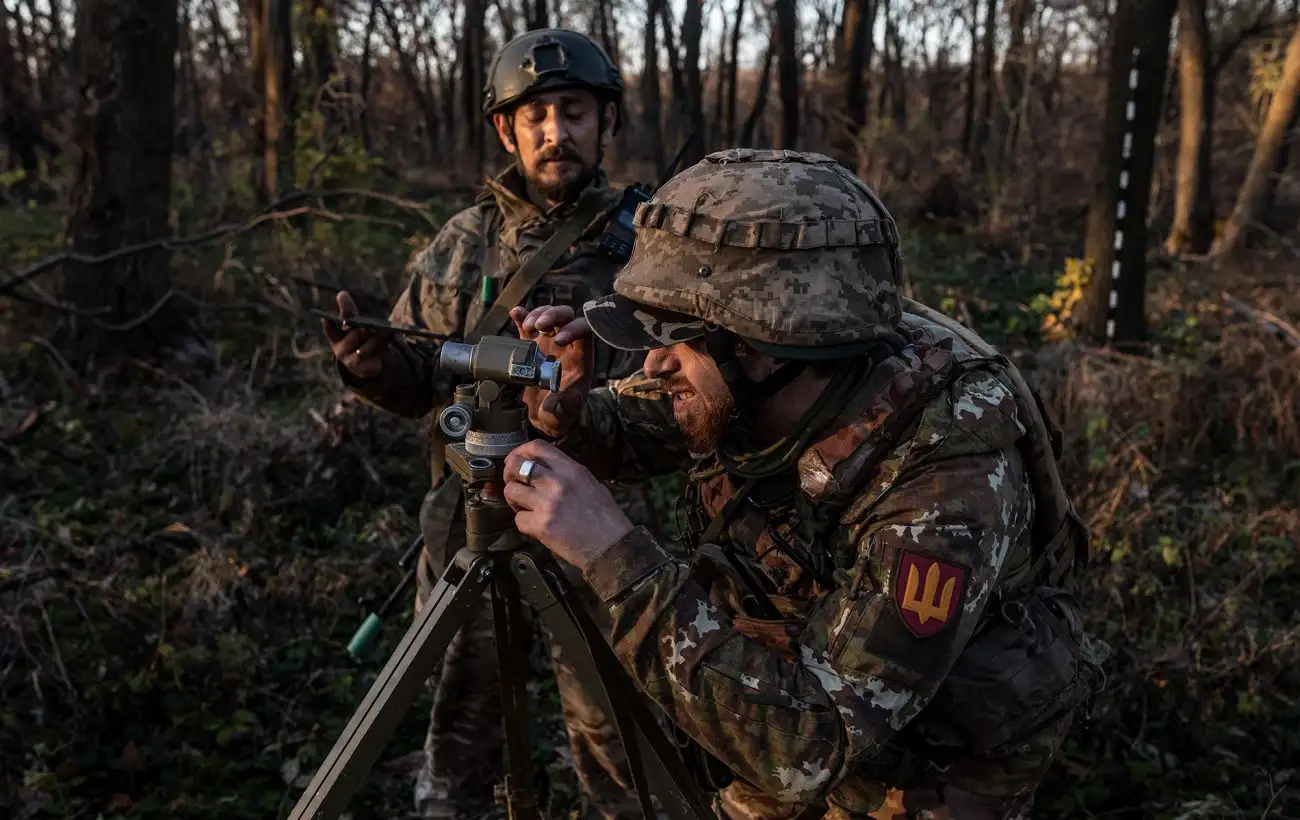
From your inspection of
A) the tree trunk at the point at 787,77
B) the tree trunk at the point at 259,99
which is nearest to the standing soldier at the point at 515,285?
the tree trunk at the point at 259,99

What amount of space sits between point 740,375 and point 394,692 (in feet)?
3.20

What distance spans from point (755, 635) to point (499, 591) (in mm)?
590

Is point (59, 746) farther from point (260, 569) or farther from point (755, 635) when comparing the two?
point (755, 635)

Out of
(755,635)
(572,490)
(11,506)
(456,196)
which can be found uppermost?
(456,196)

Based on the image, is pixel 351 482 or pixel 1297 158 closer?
pixel 351 482

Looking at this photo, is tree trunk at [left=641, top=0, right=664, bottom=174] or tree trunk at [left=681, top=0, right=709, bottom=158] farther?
tree trunk at [left=641, top=0, right=664, bottom=174]

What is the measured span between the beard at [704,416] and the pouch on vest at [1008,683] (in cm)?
66

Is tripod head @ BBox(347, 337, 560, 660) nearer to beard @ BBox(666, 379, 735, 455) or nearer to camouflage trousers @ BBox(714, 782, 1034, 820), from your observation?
beard @ BBox(666, 379, 735, 455)

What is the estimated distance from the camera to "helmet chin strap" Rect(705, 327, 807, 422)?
6.23ft

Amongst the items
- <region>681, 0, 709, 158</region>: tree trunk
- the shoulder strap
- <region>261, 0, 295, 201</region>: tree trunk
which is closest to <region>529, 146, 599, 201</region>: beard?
the shoulder strap

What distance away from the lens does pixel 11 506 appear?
466cm

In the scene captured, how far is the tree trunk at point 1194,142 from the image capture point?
43.0ft

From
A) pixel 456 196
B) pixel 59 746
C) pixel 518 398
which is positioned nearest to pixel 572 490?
pixel 518 398

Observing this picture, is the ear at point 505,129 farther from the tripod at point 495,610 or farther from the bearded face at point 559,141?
the tripod at point 495,610
